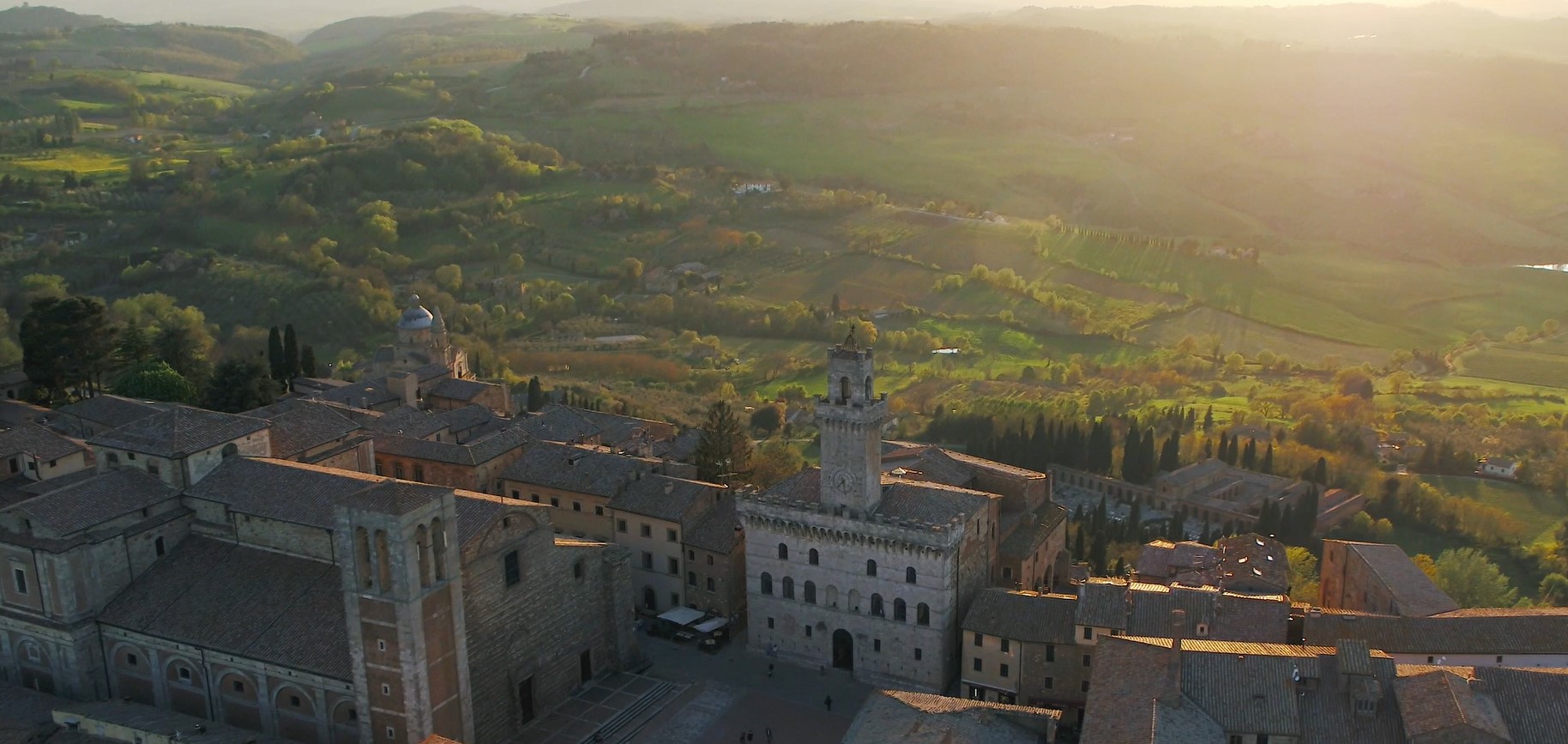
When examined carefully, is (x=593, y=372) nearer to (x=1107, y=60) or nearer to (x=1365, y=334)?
(x=1365, y=334)

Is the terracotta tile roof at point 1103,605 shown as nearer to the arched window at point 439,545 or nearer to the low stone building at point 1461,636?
the low stone building at point 1461,636

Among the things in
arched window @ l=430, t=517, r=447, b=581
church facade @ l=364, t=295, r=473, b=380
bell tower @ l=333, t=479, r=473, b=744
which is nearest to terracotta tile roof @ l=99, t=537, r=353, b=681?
bell tower @ l=333, t=479, r=473, b=744

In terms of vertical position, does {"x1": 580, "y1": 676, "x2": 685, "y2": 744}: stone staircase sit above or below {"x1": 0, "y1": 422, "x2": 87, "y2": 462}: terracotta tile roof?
below

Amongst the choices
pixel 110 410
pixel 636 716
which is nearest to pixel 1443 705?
pixel 636 716

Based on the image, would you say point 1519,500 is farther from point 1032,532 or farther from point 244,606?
point 244,606

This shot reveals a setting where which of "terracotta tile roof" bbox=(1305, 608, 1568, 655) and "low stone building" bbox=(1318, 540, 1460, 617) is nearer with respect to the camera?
"terracotta tile roof" bbox=(1305, 608, 1568, 655)

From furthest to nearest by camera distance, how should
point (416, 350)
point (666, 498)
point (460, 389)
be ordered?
1. point (416, 350)
2. point (460, 389)
3. point (666, 498)

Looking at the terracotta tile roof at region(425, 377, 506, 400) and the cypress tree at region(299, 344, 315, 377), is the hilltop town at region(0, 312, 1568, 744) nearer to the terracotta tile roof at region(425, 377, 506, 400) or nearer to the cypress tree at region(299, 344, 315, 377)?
the terracotta tile roof at region(425, 377, 506, 400)
